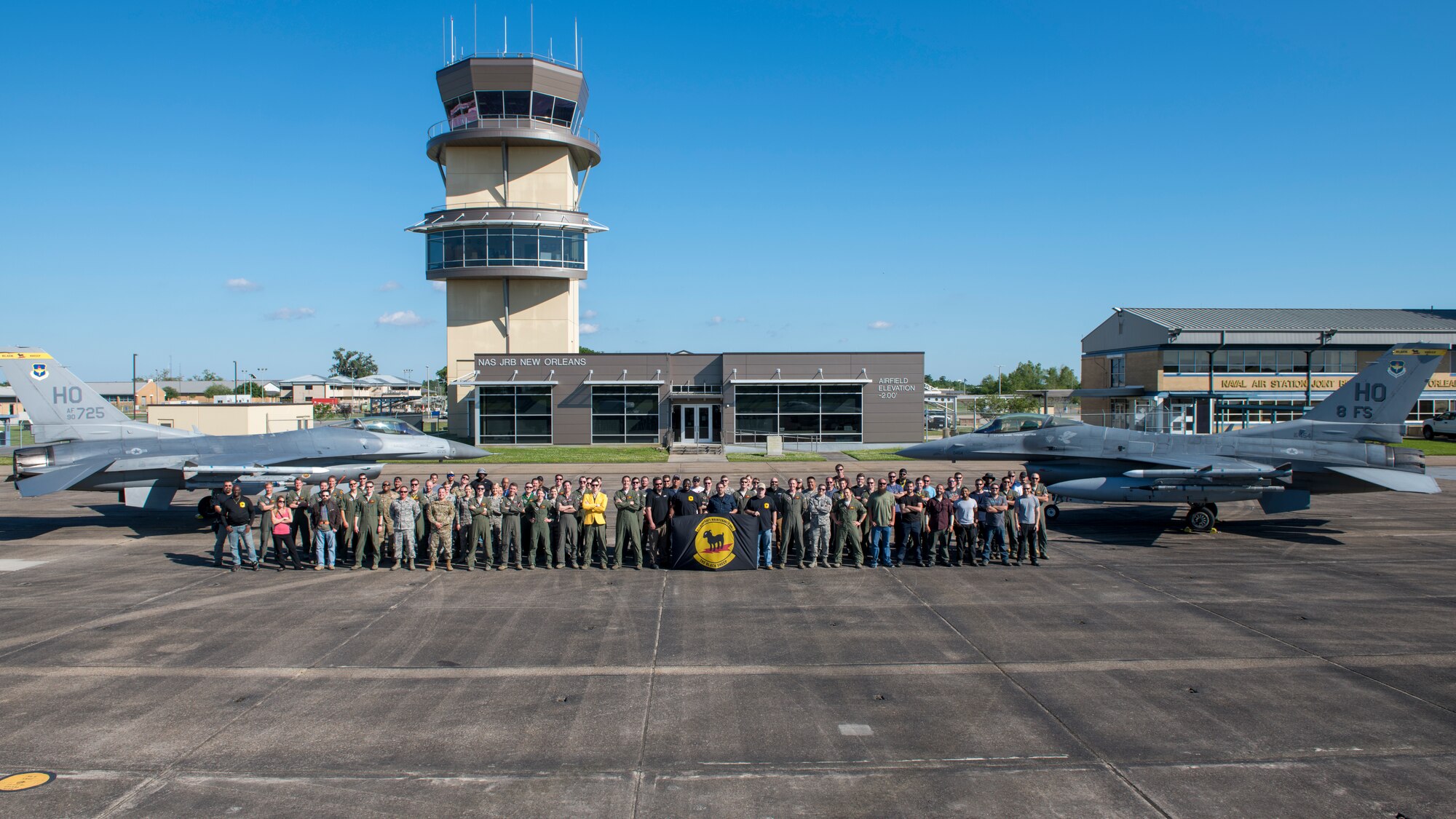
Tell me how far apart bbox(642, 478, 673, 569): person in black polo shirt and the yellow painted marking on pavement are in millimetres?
8803

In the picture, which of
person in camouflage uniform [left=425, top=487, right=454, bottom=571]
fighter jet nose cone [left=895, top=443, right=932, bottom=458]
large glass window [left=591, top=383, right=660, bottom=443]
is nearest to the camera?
person in camouflage uniform [left=425, top=487, right=454, bottom=571]

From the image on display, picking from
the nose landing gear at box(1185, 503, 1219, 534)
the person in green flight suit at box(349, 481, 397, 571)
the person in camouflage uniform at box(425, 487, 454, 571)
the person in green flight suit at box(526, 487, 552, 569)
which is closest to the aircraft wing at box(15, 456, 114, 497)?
the person in green flight suit at box(349, 481, 397, 571)

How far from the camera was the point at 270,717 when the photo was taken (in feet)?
25.4

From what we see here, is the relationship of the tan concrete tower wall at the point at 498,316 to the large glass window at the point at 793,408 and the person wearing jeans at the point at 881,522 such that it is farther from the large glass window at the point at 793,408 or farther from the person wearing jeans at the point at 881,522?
the person wearing jeans at the point at 881,522

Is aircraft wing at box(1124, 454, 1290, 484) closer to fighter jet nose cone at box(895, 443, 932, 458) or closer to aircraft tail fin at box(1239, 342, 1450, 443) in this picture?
aircraft tail fin at box(1239, 342, 1450, 443)

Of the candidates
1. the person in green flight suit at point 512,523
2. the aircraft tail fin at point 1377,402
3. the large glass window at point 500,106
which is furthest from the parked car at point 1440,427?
the large glass window at point 500,106

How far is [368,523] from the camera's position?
1407cm

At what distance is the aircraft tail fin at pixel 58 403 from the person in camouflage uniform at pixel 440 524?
33.7 feet

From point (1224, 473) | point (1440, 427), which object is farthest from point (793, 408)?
point (1440, 427)

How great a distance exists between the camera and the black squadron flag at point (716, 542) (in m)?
14.1

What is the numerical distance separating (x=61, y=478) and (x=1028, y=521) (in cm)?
1997

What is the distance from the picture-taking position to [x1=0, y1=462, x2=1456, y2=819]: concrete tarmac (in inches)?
248

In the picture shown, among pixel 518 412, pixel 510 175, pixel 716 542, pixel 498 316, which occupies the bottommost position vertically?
pixel 716 542

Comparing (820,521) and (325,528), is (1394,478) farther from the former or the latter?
(325,528)
